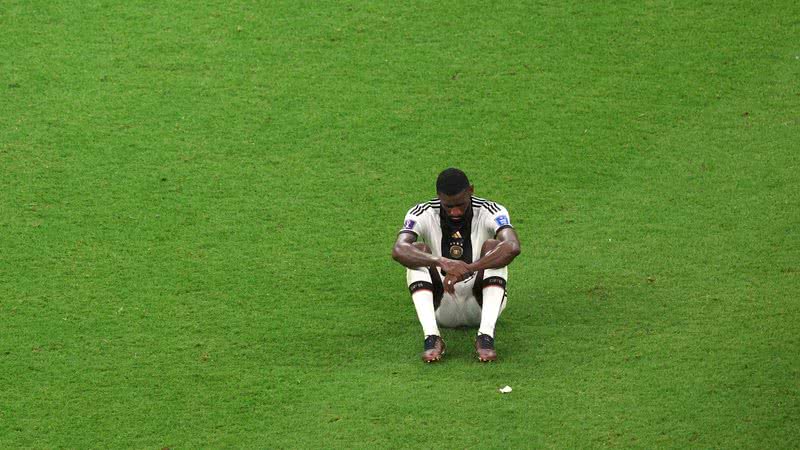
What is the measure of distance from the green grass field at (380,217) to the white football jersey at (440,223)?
1.98ft

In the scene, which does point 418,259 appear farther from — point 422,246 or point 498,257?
point 498,257

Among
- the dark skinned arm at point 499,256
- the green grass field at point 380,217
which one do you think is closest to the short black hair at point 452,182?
the dark skinned arm at point 499,256

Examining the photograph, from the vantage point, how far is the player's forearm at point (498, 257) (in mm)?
7242

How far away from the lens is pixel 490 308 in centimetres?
745

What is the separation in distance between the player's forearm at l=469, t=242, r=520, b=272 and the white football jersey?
10.4 inches

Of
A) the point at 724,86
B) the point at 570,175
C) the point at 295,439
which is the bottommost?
the point at 295,439

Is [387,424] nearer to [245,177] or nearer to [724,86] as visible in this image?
[245,177]

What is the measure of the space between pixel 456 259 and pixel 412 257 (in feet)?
1.45

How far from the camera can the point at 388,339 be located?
7.76 m

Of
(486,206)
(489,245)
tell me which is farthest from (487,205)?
(489,245)

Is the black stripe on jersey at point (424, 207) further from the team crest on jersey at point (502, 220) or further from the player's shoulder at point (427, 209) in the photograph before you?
the team crest on jersey at point (502, 220)

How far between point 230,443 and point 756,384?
296cm

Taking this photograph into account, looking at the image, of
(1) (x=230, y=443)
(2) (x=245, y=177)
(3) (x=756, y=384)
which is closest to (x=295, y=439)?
(1) (x=230, y=443)

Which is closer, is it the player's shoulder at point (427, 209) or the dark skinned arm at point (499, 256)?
the dark skinned arm at point (499, 256)
